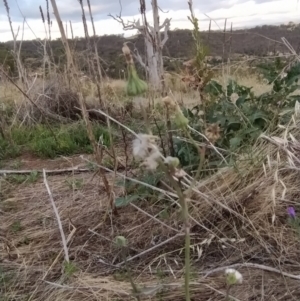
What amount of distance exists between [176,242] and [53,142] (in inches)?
68.7

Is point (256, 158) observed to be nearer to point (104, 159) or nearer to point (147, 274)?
point (147, 274)

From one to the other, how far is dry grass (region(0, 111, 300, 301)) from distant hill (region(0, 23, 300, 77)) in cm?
65

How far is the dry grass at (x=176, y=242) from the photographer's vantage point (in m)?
1.70

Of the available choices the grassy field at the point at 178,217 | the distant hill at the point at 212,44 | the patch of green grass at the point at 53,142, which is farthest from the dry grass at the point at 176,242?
the patch of green grass at the point at 53,142

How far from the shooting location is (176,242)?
6.35 ft

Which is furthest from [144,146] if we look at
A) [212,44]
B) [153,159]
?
[212,44]

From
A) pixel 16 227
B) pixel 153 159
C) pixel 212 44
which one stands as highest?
pixel 153 159

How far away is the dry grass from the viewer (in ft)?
5.58

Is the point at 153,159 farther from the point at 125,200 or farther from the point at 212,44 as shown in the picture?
the point at 212,44

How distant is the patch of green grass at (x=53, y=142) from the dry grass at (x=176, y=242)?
1051 millimetres

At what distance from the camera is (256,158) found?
7.09 feet

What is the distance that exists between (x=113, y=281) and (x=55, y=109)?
117 inches

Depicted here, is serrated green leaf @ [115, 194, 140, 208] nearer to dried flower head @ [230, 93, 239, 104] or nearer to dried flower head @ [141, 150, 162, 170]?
dried flower head @ [230, 93, 239, 104]

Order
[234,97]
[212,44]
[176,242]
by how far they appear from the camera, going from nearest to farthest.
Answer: [176,242] < [234,97] < [212,44]
